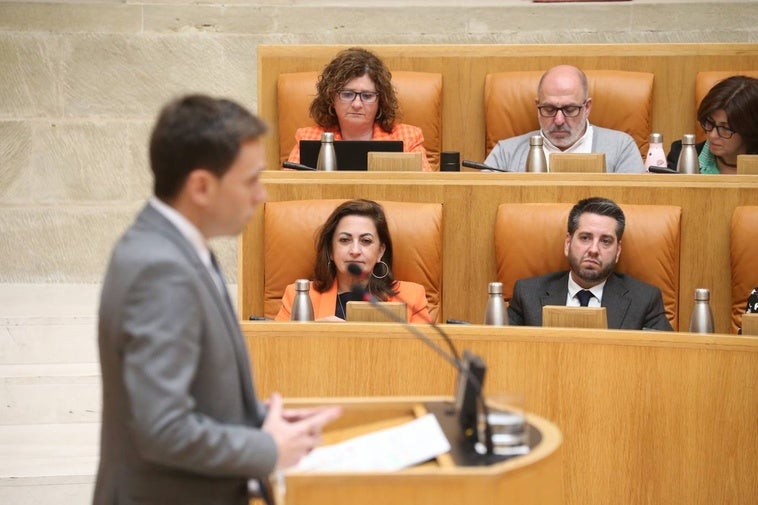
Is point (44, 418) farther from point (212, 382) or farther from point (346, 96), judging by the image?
point (212, 382)

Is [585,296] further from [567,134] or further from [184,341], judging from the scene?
[184,341]

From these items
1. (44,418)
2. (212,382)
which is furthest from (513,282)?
(212,382)

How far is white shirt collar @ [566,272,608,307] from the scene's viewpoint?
1.63 meters

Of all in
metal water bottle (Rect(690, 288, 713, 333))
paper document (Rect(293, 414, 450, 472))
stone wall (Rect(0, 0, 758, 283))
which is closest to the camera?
paper document (Rect(293, 414, 450, 472))

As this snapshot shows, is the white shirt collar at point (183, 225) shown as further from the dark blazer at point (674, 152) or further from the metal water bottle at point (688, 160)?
the dark blazer at point (674, 152)

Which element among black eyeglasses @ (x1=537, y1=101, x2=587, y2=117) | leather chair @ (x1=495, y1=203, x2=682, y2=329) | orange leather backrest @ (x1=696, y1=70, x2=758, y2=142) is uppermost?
orange leather backrest @ (x1=696, y1=70, x2=758, y2=142)

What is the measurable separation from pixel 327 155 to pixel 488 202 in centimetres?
29

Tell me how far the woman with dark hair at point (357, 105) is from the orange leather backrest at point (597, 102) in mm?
179

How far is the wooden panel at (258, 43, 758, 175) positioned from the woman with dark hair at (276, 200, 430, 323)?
545 mm

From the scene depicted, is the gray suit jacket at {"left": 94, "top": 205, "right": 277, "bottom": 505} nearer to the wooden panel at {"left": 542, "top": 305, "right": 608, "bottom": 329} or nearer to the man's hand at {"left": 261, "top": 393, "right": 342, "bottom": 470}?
the man's hand at {"left": 261, "top": 393, "right": 342, "bottom": 470}

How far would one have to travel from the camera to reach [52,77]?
2.45m

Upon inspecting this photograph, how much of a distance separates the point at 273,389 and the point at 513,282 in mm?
486

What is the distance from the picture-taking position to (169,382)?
2.25ft

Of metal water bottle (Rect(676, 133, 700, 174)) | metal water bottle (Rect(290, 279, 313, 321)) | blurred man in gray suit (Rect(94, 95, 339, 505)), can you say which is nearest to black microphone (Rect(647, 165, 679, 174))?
metal water bottle (Rect(676, 133, 700, 174))
